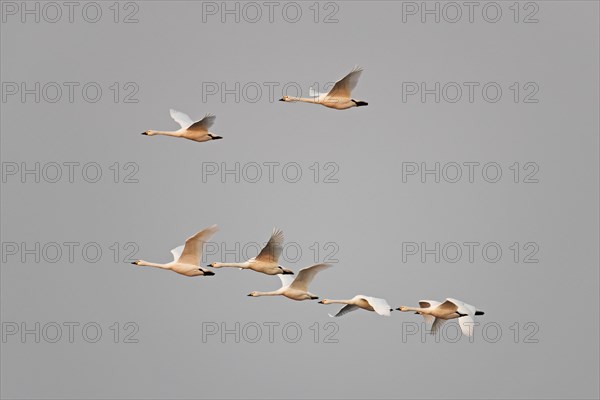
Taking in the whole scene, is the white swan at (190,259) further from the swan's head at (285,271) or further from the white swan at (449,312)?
the white swan at (449,312)

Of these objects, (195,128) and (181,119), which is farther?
(181,119)

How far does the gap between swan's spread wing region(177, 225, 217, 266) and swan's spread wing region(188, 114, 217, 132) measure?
345 centimetres

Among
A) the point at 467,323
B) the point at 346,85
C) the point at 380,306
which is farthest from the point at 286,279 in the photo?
the point at 346,85

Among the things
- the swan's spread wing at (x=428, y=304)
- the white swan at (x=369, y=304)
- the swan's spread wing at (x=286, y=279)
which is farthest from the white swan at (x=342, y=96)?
the swan's spread wing at (x=428, y=304)

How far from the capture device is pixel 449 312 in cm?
5247

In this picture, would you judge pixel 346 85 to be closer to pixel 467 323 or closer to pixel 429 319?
pixel 467 323

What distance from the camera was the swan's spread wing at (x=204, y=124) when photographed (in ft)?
170

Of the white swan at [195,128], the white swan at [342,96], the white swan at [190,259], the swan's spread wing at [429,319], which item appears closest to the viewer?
the white swan at [342,96]

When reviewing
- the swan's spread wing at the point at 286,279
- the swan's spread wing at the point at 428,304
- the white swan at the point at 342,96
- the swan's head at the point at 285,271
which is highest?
the white swan at the point at 342,96

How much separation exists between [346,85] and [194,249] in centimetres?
686

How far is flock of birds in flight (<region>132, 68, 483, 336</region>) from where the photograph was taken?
165 ft

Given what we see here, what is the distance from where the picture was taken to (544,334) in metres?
142

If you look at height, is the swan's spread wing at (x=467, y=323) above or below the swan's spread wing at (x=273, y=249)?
below

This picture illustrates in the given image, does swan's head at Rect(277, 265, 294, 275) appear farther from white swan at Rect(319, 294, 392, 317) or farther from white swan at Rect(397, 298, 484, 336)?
white swan at Rect(397, 298, 484, 336)
